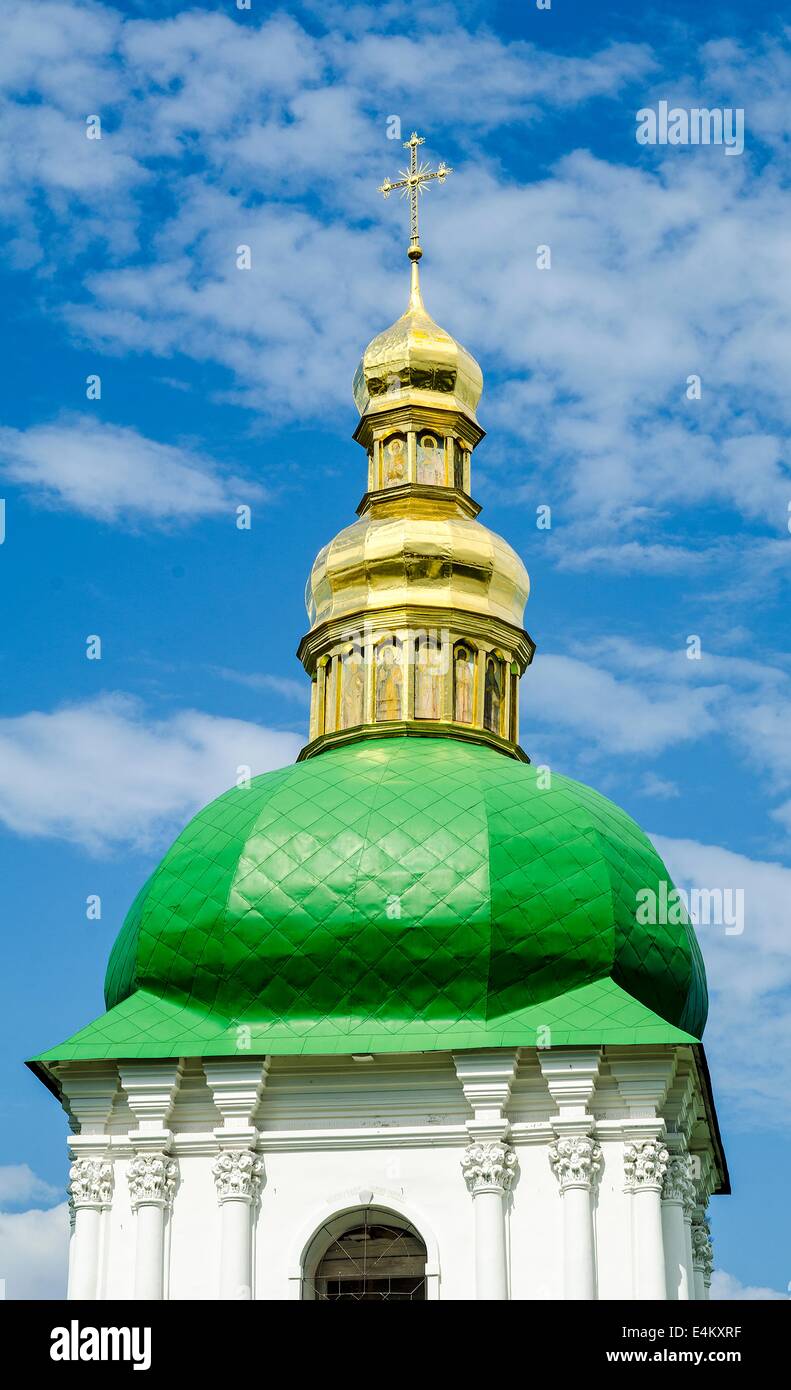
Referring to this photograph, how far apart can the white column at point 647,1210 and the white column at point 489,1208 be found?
1.10m

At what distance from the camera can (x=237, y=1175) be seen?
995 inches

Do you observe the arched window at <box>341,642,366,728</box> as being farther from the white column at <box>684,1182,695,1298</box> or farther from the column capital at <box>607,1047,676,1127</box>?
the white column at <box>684,1182,695,1298</box>

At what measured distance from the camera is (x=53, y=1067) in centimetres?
2577

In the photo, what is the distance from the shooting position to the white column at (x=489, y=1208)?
967 inches

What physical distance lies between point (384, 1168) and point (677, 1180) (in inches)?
105

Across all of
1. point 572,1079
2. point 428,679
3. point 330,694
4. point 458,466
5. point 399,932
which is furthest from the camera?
point 458,466

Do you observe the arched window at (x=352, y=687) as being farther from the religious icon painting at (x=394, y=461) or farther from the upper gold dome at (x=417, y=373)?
the upper gold dome at (x=417, y=373)

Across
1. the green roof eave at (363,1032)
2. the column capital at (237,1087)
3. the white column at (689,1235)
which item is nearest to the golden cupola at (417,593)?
the green roof eave at (363,1032)

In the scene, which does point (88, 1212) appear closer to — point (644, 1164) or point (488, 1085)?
point (488, 1085)

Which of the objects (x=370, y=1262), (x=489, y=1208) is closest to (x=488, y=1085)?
(x=489, y=1208)

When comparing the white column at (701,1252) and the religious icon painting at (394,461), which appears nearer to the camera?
the white column at (701,1252)

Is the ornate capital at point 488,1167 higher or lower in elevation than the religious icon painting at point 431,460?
lower
